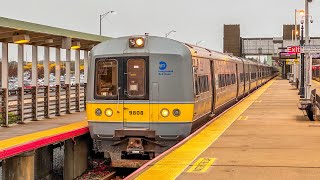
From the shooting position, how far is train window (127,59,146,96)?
13492 mm

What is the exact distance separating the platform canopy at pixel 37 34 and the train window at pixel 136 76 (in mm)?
3464

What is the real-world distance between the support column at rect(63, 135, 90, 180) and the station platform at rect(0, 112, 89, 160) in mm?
475

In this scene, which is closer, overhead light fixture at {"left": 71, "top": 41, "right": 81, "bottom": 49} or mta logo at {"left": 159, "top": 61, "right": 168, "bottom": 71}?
mta logo at {"left": 159, "top": 61, "right": 168, "bottom": 71}

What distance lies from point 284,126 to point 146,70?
5.57 meters

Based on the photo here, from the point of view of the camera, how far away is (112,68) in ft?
45.1

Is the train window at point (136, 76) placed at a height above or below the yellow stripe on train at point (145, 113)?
above

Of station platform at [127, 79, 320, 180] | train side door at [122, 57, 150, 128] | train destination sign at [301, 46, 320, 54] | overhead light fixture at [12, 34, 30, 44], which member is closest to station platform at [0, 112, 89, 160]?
train side door at [122, 57, 150, 128]

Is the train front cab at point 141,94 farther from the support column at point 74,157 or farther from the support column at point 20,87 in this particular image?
the support column at point 20,87

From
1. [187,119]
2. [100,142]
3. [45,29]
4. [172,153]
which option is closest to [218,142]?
[187,119]

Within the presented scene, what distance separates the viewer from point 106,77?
1382 centimetres

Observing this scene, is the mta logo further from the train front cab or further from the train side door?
the train side door

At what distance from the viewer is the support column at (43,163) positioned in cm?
1532

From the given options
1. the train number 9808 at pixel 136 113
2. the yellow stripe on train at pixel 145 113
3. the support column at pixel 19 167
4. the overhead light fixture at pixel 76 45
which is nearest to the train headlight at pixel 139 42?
the yellow stripe on train at pixel 145 113

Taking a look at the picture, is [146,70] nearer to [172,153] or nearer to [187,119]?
[187,119]
